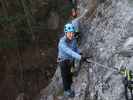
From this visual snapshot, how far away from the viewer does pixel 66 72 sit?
9.58 meters

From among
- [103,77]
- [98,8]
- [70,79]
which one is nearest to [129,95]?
[103,77]

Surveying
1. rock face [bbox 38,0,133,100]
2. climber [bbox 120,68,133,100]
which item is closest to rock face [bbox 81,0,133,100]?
rock face [bbox 38,0,133,100]

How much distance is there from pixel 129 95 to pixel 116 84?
628 millimetres

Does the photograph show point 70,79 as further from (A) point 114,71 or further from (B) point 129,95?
(B) point 129,95

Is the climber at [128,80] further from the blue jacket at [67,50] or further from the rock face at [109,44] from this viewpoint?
the blue jacket at [67,50]

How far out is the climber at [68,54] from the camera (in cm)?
881

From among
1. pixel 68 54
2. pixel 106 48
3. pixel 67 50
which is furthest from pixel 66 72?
pixel 106 48

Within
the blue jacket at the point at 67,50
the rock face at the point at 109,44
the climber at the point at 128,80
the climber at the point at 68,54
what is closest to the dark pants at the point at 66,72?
the climber at the point at 68,54

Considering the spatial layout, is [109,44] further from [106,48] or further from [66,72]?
[66,72]

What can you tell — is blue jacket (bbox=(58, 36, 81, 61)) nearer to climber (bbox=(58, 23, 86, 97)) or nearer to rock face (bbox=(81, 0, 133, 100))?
climber (bbox=(58, 23, 86, 97))

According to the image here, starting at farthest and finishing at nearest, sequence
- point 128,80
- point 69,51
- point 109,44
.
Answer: point 109,44
point 69,51
point 128,80

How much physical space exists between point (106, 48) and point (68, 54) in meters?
0.95

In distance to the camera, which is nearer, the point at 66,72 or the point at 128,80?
the point at 128,80

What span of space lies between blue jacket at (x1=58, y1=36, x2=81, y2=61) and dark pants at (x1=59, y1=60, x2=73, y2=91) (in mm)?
153
